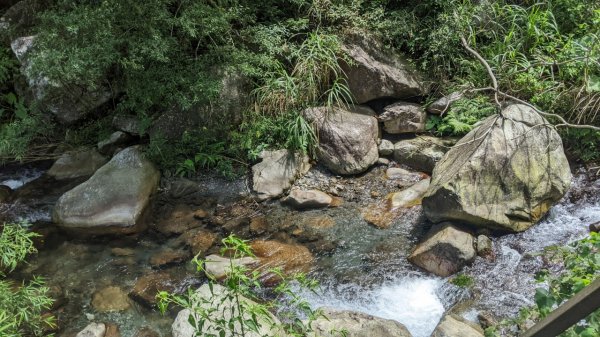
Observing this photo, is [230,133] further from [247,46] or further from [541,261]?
[541,261]

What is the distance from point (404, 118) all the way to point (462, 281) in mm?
2741

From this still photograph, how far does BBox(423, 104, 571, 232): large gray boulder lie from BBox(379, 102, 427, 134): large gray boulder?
1395 mm

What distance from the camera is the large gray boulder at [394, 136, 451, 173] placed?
Result: 617 cm

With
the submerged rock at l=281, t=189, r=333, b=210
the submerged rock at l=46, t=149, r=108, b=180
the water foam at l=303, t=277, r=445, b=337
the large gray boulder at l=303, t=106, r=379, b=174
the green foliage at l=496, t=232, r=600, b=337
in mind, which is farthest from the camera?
the submerged rock at l=46, t=149, r=108, b=180

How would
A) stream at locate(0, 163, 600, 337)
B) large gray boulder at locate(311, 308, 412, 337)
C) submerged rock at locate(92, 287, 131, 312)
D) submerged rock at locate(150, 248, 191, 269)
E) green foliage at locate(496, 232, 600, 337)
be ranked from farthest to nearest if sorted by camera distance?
submerged rock at locate(150, 248, 191, 269)
submerged rock at locate(92, 287, 131, 312)
stream at locate(0, 163, 600, 337)
large gray boulder at locate(311, 308, 412, 337)
green foliage at locate(496, 232, 600, 337)

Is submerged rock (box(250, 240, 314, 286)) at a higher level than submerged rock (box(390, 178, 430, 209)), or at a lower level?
lower

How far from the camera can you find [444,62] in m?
6.62

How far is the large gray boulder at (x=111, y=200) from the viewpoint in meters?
5.90

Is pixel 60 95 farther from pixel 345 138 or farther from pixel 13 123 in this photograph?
pixel 345 138

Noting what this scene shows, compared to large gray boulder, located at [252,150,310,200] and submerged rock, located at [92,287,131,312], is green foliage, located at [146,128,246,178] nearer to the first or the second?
large gray boulder, located at [252,150,310,200]

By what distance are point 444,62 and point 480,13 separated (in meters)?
0.91

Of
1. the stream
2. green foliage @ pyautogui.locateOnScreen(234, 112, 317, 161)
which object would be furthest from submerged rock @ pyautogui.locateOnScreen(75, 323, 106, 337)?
green foliage @ pyautogui.locateOnScreen(234, 112, 317, 161)

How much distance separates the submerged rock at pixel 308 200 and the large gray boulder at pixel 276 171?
0.23 m

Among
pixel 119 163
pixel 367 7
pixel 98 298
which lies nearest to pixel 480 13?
pixel 367 7
